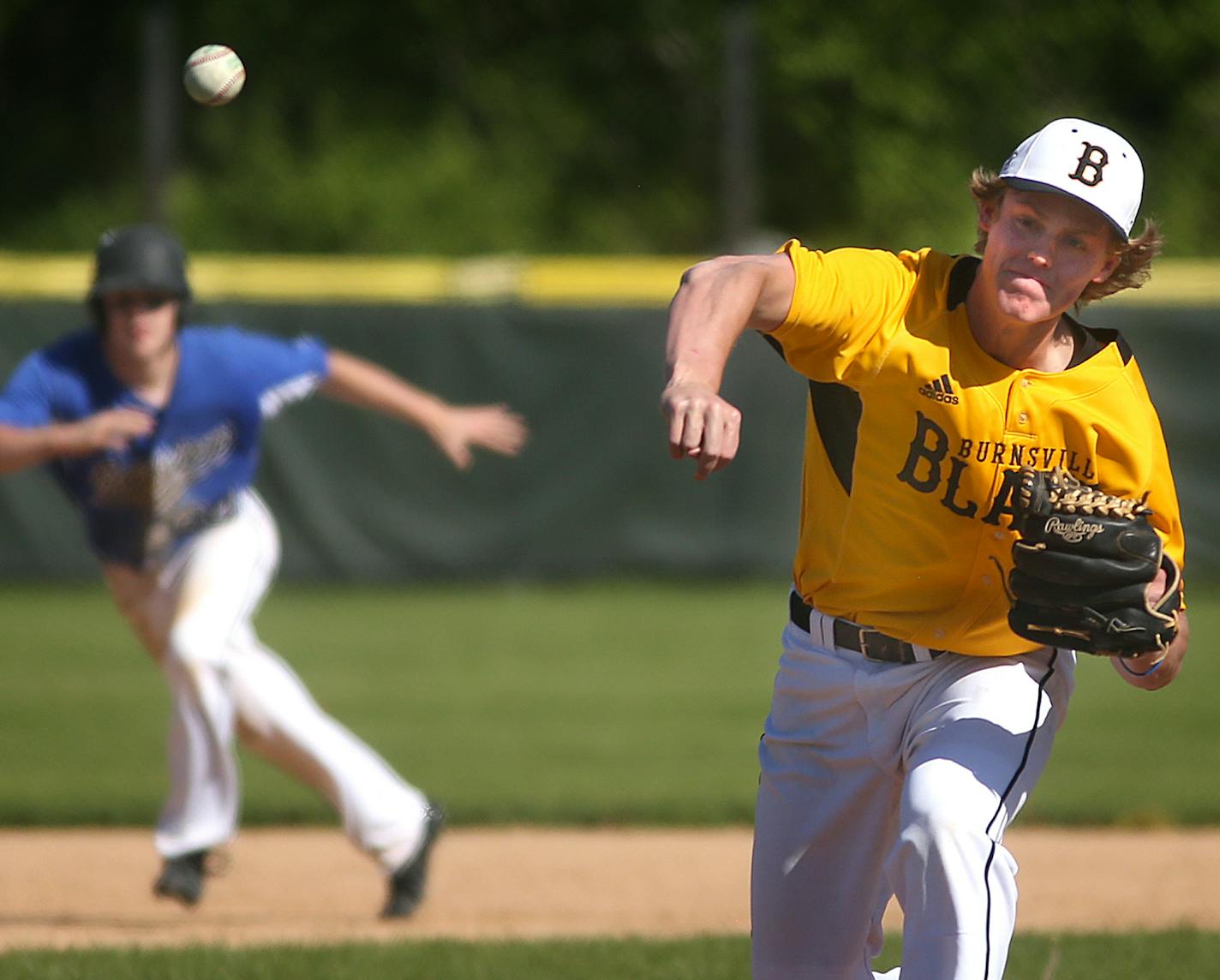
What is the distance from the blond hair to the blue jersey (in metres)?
2.69

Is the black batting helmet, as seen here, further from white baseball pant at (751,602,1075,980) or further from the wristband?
the wristband

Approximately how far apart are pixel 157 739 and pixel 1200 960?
5.27 meters

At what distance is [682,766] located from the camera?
26.8 feet

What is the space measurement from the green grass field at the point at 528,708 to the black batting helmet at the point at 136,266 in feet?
8.16

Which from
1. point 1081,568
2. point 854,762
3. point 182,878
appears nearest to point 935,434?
point 1081,568

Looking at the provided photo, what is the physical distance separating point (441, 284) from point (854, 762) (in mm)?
10158

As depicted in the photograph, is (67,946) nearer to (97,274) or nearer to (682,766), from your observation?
(97,274)

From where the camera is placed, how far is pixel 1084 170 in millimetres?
3428

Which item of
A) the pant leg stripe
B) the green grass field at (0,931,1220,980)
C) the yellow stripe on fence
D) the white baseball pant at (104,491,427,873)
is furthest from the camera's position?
the yellow stripe on fence

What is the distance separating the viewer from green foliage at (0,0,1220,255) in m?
19.9

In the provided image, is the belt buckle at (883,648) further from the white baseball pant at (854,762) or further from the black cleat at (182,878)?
the black cleat at (182,878)

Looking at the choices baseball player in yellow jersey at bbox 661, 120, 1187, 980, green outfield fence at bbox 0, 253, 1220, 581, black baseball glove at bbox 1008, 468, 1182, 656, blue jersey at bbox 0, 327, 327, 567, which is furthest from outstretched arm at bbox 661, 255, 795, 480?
green outfield fence at bbox 0, 253, 1220, 581

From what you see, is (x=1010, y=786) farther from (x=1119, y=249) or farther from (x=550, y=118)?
(x=550, y=118)

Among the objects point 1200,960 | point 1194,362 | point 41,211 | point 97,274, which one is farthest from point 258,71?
point 1200,960
